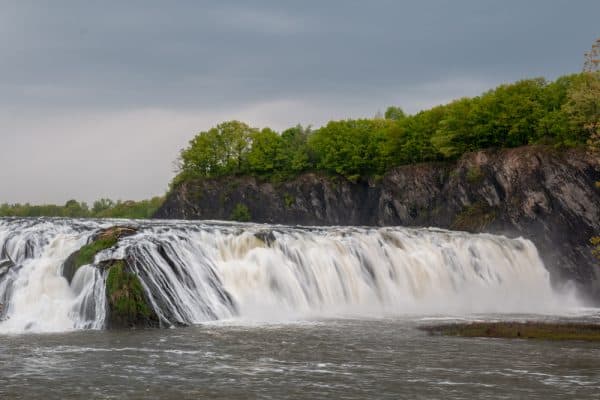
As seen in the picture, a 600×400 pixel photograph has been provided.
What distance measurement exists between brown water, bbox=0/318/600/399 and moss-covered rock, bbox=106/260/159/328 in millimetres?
1478

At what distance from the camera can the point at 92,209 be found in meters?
192

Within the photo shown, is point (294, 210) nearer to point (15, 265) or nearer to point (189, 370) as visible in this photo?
point (15, 265)

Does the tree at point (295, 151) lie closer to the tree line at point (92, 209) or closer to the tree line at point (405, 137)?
the tree line at point (405, 137)

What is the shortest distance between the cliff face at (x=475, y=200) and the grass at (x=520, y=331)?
29033 millimetres

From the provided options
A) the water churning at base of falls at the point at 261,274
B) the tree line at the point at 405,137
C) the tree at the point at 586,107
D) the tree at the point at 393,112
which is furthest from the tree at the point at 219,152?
the water churning at base of falls at the point at 261,274

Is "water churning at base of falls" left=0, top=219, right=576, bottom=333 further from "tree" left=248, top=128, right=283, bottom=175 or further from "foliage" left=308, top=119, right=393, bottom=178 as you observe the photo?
"tree" left=248, top=128, right=283, bottom=175

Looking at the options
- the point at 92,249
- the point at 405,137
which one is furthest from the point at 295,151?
the point at 92,249

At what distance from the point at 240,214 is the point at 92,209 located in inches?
4016

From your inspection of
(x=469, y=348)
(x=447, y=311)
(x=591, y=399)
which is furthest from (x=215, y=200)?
(x=591, y=399)

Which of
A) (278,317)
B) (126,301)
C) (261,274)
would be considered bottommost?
(278,317)

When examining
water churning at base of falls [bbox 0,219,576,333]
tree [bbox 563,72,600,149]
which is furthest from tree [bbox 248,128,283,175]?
water churning at base of falls [bbox 0,219,576,333]

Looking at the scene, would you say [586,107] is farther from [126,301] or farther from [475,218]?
[126,301]

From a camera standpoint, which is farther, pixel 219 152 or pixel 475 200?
pixel 219 152

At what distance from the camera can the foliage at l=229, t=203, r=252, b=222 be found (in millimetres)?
101250
